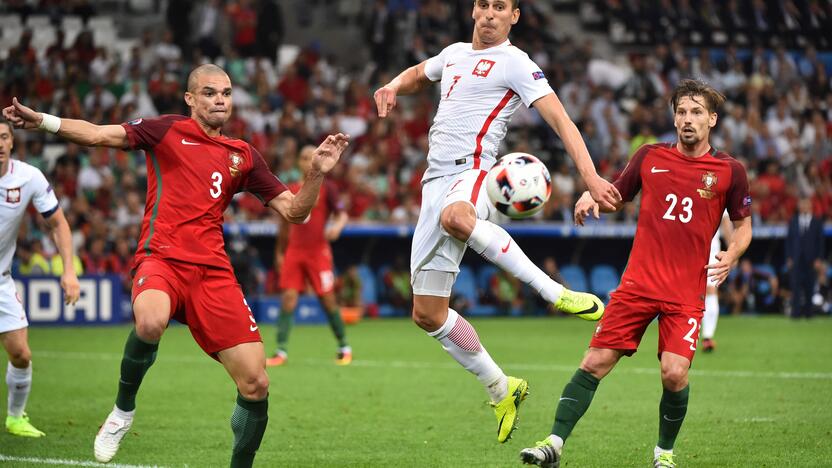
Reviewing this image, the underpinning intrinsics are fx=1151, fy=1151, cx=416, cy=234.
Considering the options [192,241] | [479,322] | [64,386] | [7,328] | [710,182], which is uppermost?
[710,182]

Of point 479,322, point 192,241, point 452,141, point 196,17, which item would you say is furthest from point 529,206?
point 196,17

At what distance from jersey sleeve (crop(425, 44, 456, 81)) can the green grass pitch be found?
268 cm

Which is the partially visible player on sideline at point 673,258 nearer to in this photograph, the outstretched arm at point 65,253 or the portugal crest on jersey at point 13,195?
the outstretched arm at point 65,253

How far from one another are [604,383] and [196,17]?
60.9ft

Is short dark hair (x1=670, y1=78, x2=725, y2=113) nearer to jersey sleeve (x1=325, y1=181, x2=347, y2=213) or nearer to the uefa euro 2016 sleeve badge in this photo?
the uefa euro 2016 sleeve badge

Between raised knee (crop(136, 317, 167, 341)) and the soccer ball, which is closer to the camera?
raised knee (crop(136, 317, 167, 341))

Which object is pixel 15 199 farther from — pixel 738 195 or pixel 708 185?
pixel 738 195

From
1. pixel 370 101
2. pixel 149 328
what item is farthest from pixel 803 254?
pixel 149 328

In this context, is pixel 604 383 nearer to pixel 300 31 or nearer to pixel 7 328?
pixel 7 328

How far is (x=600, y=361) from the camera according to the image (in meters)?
7.26

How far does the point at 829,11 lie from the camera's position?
29.9 m

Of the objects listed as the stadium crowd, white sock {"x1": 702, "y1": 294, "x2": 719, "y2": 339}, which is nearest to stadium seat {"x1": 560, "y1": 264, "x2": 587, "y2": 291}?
the stadium crowd

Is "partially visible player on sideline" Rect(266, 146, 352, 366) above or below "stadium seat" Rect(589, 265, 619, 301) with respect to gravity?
above

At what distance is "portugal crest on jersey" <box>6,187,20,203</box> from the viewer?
890cm
